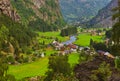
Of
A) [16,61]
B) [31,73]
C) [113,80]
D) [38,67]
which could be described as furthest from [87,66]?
[16,61]

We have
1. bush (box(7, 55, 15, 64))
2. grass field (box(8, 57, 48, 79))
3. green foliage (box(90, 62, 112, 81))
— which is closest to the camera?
green foliage (box(90, 62, 112, 81))

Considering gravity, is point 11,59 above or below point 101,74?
below

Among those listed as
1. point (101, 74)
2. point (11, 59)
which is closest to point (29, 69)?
point (11, 59)

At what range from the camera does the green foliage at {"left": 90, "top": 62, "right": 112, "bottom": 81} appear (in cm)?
5597

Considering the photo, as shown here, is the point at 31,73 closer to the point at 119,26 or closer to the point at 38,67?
the point at 38,67

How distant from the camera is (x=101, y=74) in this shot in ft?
192

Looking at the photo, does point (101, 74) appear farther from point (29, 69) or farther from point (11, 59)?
point (11, 59)

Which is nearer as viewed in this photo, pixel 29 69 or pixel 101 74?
pixel 101 74

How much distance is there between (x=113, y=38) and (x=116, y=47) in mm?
2703

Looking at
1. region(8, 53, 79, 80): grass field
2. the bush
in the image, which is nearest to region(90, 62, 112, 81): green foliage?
region(8, 53, 79, 80): grass field

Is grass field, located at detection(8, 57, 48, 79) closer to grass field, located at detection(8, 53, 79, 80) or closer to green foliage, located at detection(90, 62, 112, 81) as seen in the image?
grass field, located at detection(8, 53, 79, 80)

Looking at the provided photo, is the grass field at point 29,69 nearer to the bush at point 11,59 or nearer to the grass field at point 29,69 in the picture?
the grass field at point 29,69

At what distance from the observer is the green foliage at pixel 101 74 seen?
184 ft

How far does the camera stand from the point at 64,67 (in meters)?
102
